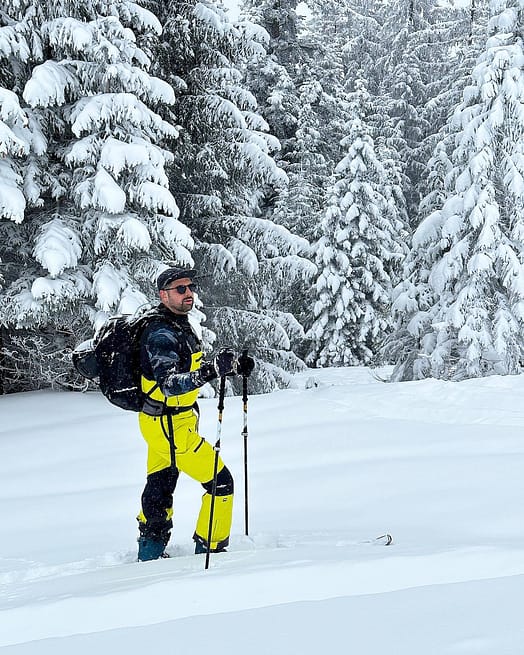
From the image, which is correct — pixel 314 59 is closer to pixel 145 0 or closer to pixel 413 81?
pixel 413 81

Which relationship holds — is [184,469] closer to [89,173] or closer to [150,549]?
[150,549]

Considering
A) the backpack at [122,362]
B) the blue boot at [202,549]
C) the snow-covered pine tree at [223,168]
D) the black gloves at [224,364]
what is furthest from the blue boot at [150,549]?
the snow-covered pine tree at [223,168]

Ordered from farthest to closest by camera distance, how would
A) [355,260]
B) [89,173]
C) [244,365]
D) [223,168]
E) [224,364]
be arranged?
1. [355,260]
2. [223,168]
3. [89,173]
4. [244,365]
5. [224,364]

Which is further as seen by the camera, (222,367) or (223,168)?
(223,168)

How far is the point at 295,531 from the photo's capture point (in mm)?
5230

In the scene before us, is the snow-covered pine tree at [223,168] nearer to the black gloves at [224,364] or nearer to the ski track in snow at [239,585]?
the black gloves at [224,364]

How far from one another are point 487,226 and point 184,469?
12626mm

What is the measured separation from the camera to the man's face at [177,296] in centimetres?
463

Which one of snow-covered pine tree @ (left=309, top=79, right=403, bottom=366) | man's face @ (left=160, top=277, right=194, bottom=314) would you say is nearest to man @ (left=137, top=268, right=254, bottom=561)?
man's face @ (left=160, top=277, right=194, bottom=314)

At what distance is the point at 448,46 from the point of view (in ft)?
106

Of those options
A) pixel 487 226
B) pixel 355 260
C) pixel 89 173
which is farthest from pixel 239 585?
pixel 355 260

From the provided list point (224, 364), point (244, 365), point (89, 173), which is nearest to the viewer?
point (224, 364)

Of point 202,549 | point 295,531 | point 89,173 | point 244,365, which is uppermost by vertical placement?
point 89,173

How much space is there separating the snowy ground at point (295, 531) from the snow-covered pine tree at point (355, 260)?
1558 centimetres
